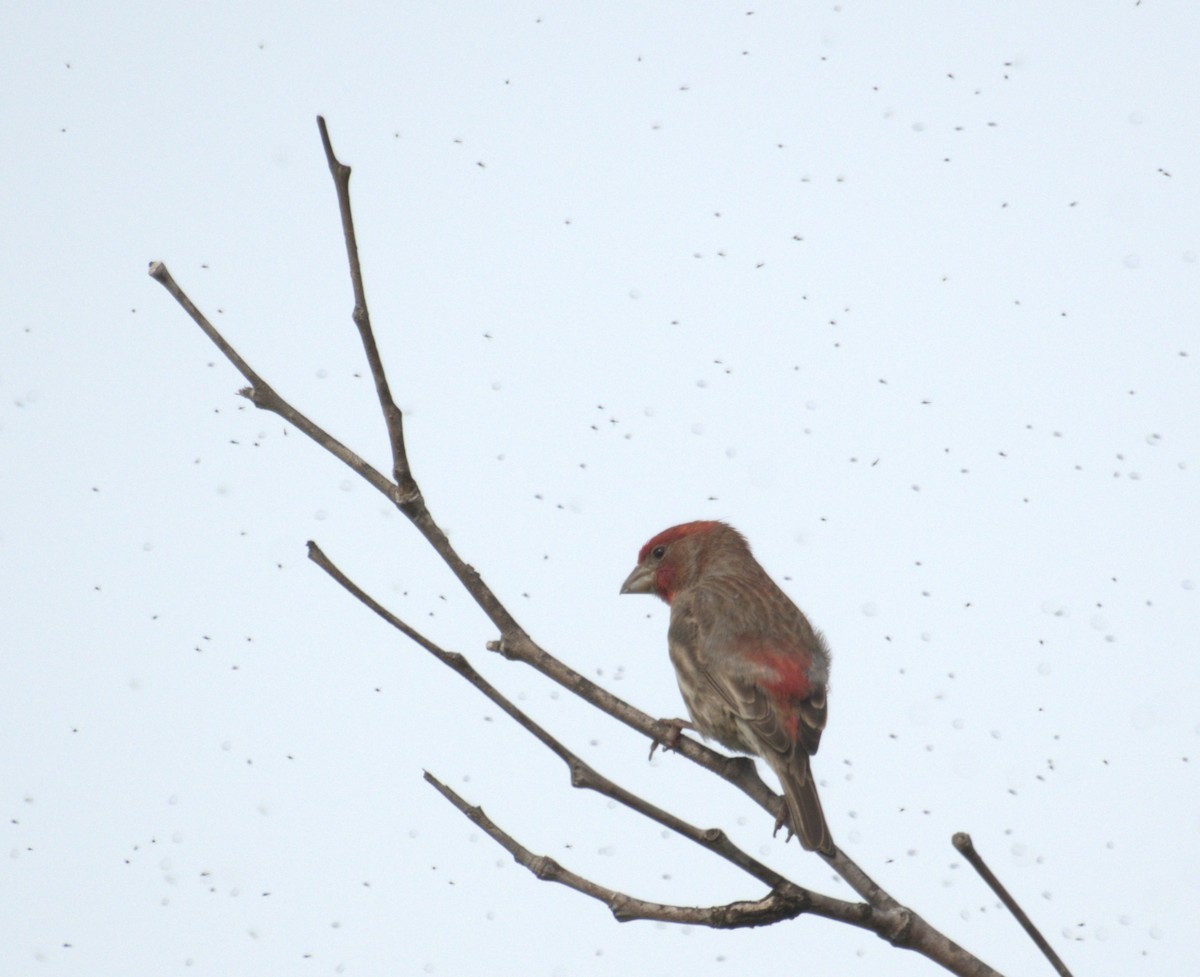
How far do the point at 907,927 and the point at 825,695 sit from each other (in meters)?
2.82

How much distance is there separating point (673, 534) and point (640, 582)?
332mm

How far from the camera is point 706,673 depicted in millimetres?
6156

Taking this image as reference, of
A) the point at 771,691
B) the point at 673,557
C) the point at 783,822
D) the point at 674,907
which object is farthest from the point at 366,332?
the point at 673,557

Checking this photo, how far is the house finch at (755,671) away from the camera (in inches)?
220

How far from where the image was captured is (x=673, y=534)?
7824mm

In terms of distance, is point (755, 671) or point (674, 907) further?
point (755, 671)

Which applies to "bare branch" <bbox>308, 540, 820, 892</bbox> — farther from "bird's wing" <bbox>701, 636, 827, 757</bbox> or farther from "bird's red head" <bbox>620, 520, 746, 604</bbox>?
"bird's red head" <bbox>620, 520, 746, 604</bbox>

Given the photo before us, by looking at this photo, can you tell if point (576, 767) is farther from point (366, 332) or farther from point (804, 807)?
point (804, 807)

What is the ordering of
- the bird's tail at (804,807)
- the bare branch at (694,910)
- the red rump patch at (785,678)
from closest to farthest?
1. the bare branch at (694,910)
2. the bird's tail at (804,807)
3. the red rump patch at (785,678)

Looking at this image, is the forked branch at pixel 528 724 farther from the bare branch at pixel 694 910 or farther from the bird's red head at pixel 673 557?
the bird's red head at pixel 673 557

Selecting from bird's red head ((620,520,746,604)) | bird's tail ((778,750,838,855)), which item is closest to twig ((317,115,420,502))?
bird's tail ((778,750,838,855))

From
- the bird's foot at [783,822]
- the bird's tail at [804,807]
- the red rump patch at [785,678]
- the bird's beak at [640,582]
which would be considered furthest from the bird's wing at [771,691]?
the bird's beak at [640,582]

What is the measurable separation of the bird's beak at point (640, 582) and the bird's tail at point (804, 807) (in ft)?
7.22

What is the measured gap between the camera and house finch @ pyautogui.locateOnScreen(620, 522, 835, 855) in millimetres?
5578
